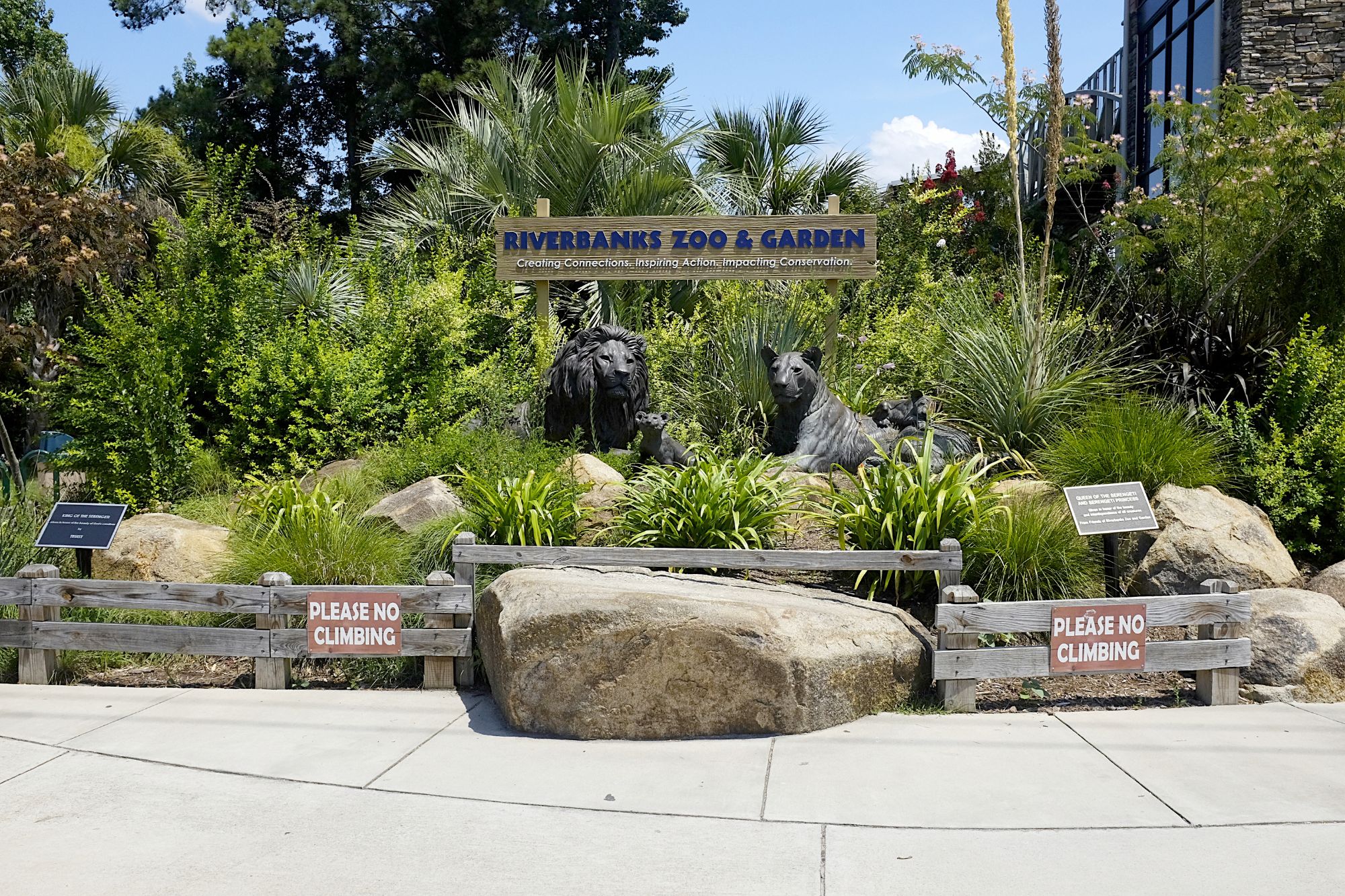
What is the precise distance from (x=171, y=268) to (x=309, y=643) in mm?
5143

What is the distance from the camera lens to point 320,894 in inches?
135

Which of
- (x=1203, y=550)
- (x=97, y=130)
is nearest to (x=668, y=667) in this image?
(x=1203, y=550)

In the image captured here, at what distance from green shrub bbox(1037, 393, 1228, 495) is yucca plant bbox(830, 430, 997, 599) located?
2.77 ft

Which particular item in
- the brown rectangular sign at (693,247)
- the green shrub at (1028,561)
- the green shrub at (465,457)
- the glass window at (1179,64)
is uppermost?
the glass window at (1179,64)

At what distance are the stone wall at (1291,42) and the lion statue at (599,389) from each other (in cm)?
1201

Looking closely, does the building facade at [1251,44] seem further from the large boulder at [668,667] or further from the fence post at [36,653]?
the fence post at [36,653]

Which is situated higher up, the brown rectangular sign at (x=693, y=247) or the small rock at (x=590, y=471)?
the brown rectangular sign at (x=693, y=247)

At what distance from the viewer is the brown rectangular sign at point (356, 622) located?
5.76 meters

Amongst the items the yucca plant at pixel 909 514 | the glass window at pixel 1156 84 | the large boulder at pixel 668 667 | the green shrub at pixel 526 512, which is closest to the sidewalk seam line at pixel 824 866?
the large boulder at pixel 668 667

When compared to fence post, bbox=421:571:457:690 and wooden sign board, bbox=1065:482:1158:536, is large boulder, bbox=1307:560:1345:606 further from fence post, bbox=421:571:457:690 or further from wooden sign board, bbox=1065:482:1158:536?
fence post, bbox=421:571:457:690

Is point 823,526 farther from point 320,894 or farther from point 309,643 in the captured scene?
point 320,894

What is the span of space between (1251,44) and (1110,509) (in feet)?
41.5

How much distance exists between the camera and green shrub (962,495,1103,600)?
20.3 feet

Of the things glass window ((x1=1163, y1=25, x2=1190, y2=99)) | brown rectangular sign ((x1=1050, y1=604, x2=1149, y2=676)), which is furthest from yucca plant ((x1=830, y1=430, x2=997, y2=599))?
glass window ((x1=1163, y1=25, x2=1190, y2=99))
